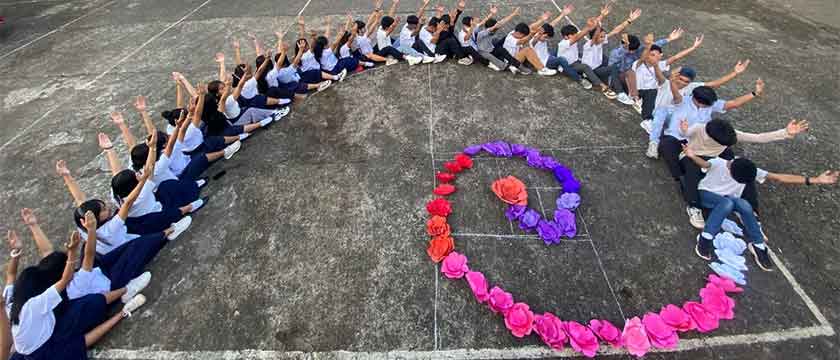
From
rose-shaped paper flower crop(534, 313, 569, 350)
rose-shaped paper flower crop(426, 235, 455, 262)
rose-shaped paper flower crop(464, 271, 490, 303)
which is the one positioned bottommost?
rose-shaped paper flower crop(534, 313, 569, 350)

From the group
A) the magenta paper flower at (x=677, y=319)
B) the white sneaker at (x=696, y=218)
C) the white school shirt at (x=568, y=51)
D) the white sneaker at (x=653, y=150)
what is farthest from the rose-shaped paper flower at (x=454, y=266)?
the white school shirt at (x=568, y=51)

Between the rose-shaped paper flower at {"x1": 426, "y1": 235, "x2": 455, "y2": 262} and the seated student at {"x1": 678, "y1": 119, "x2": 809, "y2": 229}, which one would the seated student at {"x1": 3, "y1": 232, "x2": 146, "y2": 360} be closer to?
the rose-shaped paper flower at {"x1": 426, "y1": 235, "x2": 455, "y2": 262}

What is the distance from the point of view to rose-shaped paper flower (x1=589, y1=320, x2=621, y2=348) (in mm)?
3224

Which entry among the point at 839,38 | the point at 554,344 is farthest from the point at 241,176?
the point at 839,38

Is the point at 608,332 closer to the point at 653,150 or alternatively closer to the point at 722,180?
the point at 722,180

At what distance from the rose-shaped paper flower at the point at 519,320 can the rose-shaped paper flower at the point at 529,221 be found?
1.02 metres

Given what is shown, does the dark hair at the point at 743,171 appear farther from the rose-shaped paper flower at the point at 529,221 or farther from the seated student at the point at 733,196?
the rose-shaped paper flower at the point at 529,221

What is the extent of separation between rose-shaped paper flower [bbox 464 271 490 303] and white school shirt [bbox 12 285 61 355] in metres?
3.40

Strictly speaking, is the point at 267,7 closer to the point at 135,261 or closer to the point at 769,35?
the point at 135,261

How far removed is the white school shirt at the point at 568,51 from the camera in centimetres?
676

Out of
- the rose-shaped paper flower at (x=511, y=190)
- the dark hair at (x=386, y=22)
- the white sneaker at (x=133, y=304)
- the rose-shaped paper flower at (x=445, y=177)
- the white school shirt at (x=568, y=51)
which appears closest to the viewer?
Result: the white sneaker at (x=133, y=304)

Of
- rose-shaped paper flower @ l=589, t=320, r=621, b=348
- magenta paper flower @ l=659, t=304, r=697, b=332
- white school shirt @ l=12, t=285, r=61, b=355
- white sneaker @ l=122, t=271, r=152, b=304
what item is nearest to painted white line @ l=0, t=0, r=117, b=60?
white sneaker @ l=122, t=271, r=152, b=304

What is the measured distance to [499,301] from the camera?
3471 mm

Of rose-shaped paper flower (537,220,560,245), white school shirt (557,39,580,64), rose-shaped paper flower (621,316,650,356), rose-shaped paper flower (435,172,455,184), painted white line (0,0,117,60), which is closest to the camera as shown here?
rose-shaped paper flower (621,316,650,356)
